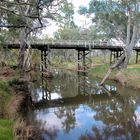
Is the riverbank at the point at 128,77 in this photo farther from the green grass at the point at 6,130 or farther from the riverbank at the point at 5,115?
the green grass at the point at 6,130

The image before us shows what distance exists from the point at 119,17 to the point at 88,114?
23.8 metres

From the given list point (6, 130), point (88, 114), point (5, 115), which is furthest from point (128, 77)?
point (6, 130)

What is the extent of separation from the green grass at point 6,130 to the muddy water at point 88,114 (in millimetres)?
1740

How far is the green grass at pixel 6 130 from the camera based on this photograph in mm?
10064

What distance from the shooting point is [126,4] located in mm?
33000

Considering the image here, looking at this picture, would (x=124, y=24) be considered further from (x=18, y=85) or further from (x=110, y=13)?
(x=18, y=85)

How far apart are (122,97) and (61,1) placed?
8.51m

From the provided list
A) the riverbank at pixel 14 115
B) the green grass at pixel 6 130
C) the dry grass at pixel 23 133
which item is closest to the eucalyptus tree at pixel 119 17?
the riverbank at pixel 14 115

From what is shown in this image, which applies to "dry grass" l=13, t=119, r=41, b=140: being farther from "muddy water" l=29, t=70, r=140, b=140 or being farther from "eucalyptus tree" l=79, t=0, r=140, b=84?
"eucalyptus tree" l=79, t=0, r=140, b=84

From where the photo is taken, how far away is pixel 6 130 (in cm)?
1069

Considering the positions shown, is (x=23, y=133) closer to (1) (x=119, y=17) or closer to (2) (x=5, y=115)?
(2) (x=5, y=115)

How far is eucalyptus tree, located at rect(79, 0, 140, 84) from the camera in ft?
115

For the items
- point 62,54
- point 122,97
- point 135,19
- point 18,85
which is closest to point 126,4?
point 135,19

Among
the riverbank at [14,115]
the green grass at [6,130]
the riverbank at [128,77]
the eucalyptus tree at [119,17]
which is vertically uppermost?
the eucalyptus tree at [119,17]
